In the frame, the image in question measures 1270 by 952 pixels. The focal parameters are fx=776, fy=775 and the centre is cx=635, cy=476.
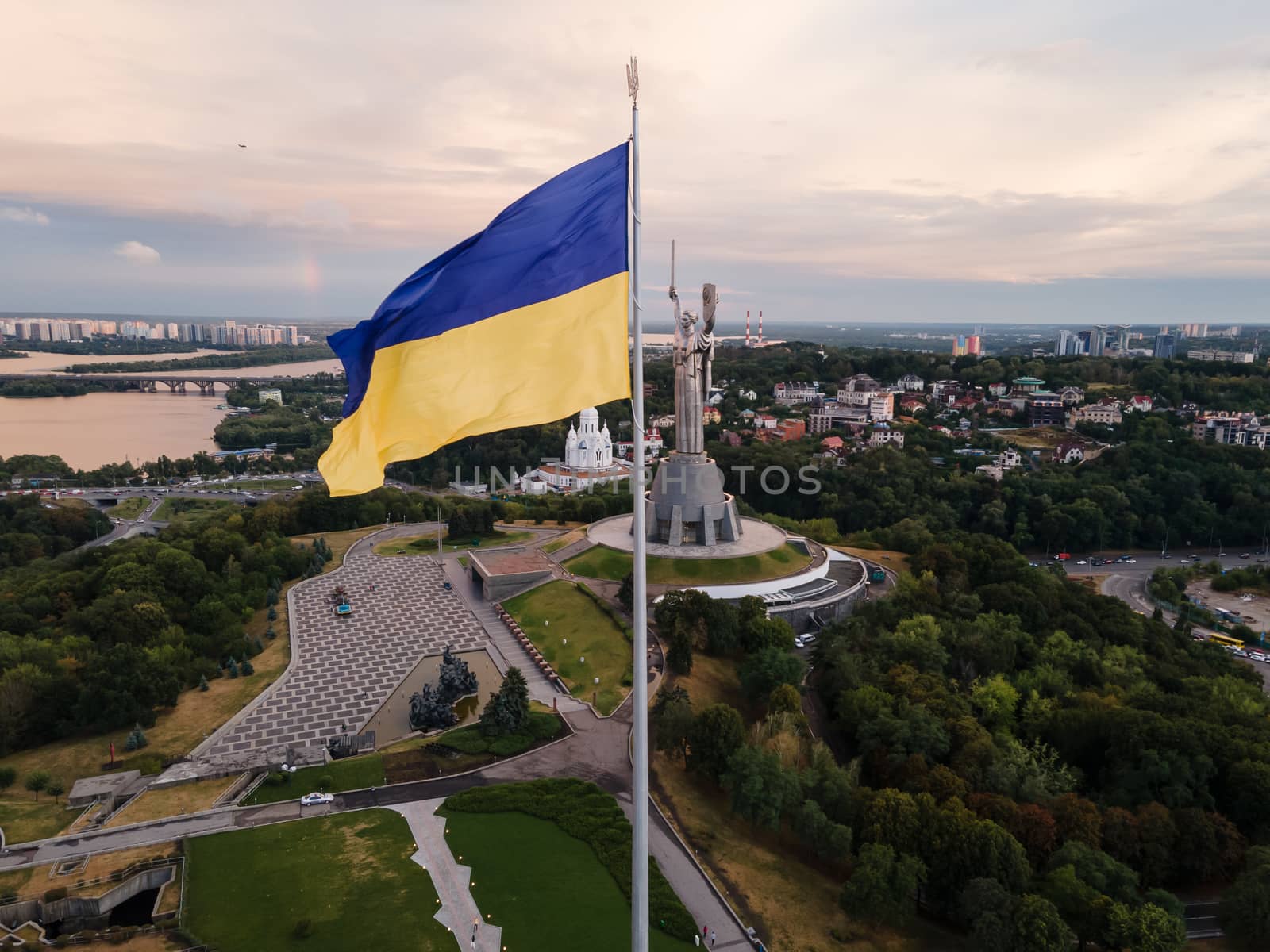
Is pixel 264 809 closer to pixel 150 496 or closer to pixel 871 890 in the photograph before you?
pixel 871 890

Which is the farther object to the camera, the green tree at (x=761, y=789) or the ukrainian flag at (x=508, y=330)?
the green tree at (x=761, y=789)

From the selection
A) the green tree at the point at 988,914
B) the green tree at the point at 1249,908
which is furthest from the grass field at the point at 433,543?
the green tree at the point at 1249,908

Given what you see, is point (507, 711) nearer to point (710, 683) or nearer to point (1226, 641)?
point (710, 683)

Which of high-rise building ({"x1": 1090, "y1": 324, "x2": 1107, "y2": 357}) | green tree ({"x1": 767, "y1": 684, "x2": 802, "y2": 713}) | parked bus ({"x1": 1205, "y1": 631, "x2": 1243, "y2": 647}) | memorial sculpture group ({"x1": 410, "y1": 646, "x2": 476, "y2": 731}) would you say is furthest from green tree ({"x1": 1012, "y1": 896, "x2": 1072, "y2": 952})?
high-rise building ({"x1": 1090, "y1": 324, "x2": 1107, "y2": 357})

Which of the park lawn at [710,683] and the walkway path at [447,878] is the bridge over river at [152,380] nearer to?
the park lawn at [710,683]

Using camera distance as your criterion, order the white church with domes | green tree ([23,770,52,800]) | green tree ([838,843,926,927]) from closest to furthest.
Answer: green tree ([838,843,926,927]), green tree ([23,770,52,800]), the white church with domes

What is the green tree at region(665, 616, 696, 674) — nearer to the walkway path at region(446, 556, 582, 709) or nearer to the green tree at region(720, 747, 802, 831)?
the walkway path at region(446, 556, 582, 709)
